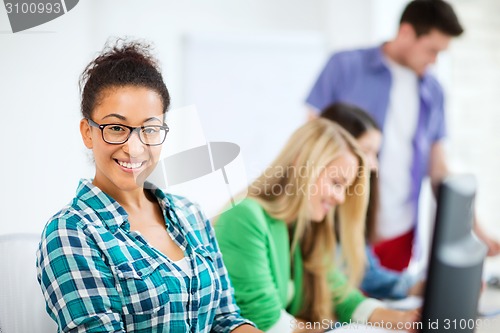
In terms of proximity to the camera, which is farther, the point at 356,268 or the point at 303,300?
the point at 356,268

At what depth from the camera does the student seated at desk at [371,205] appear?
1236mm

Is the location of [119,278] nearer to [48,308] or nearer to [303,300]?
[48,308]

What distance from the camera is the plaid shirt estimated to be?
0.73 meters

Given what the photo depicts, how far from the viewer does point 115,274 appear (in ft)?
2.46

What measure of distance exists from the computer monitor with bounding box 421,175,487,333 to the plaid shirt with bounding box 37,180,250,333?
12.0 inches

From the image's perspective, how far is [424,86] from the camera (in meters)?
1.61

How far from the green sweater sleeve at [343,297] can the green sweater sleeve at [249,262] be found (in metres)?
0.19

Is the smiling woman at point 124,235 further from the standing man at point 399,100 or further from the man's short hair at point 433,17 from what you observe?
the man's short hair at point 433,17

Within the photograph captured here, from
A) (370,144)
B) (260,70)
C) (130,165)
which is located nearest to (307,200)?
(370,144)

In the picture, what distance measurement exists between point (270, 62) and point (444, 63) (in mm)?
872

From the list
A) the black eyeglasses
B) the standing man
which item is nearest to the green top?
the black eyeglasses

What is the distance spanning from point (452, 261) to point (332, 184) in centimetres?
46

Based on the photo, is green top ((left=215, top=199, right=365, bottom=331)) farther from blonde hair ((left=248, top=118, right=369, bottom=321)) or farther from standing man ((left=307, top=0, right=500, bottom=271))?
standing man ((left=307, top=0, right=500, bottom=271))

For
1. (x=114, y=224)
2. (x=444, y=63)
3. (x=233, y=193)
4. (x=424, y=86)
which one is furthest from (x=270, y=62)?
(x=114, y=224)
